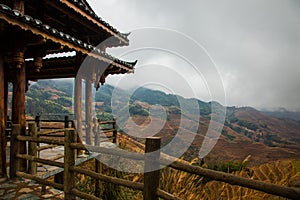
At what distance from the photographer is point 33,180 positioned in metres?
3.92

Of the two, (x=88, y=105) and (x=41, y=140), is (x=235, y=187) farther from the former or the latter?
(x=88, y=105)

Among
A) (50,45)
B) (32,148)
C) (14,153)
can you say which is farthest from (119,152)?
(50,45)

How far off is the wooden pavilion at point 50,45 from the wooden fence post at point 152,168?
2660 mm

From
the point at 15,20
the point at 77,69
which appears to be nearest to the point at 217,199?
the point at 15,20

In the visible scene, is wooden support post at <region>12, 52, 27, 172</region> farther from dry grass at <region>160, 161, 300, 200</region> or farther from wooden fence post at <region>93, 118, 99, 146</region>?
wooden fence post at <region>93, 118, 99, 146</region>

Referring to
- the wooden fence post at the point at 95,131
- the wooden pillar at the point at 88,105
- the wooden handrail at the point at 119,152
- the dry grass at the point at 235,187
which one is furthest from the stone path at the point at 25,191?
the wooden fence post at the point at 95,131

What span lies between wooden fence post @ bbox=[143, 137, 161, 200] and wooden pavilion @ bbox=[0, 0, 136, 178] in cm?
266

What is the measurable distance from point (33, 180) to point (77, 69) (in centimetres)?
325

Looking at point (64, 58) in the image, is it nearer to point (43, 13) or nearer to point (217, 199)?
point (43, 13)

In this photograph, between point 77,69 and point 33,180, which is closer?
point 33,180

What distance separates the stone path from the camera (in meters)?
3.37

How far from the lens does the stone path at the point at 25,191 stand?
337 centimetres

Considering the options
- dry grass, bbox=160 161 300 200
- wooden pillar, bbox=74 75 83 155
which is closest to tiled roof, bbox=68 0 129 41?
wooden pillar, bbox=74 75 83 155

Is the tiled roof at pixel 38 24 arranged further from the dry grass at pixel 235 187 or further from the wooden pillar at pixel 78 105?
the dry grass at pixel 235 187
